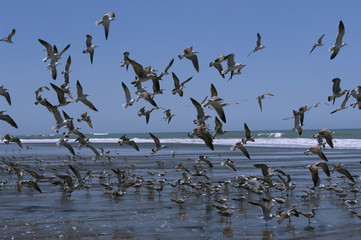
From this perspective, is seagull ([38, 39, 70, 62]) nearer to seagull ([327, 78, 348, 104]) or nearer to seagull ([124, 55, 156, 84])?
seagull ([124, 55, 156, 84])

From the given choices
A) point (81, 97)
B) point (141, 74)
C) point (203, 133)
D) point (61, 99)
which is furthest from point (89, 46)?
point (203, 133)

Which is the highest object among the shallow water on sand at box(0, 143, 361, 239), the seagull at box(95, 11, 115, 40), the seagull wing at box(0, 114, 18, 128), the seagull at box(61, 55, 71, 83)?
the seagull at box(95, 11, 115, 40)

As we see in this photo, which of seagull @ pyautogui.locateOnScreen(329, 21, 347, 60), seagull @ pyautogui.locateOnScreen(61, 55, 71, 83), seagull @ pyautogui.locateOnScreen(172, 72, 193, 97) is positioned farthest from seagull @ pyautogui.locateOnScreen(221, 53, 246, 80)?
seagull @ pyautogui.locateOnScreen(61, 55, 71, 83)

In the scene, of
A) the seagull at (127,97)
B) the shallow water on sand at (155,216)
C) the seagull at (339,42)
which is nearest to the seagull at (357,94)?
the seagull at (339,42)

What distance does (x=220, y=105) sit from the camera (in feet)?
43.8

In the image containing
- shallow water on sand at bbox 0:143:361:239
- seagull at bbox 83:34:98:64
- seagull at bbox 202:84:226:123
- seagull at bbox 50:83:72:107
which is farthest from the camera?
seagull at bbox 83:34:98:64

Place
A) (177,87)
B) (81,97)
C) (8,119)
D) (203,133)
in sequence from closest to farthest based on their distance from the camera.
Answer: (203,133) < (8,119) < (177,87) < (81,97)

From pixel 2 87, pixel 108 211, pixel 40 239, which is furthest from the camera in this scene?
pixel 2 87

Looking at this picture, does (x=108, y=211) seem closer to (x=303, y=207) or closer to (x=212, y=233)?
A: (x=212, y=233)

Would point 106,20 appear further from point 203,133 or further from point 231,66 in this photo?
point 203,133

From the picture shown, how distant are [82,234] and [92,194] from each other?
5.94 meters

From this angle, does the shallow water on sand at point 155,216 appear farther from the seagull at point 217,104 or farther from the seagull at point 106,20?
the seagull at point 106,20

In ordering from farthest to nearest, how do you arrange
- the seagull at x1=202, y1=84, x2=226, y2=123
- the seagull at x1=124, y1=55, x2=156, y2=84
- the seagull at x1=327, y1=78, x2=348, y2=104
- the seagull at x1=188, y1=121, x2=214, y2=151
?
the seagull at x1=327, y1=78, x2=348, y2=104 < the seagull at x1=202, y1=84, x2=226, y2=123 < the seagull at x1=124, y1=55, x2=156, y2=84 < the seagull at x1=188, y1=121, x2=214, y2=151

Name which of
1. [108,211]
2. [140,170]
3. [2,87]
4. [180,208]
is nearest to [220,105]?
[180,208]
